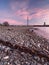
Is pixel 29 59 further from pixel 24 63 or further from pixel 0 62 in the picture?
pixel 0 62

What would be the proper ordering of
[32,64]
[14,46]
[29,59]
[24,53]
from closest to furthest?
[32,64] → [29,59] → [24,53] → [14,46]

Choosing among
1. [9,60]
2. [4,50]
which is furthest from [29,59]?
[4,50]

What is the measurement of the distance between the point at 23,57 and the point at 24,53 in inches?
13.1

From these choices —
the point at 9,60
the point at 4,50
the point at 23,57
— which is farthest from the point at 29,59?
the point at 4,50

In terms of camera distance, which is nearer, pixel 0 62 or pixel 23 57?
pixel 0 62

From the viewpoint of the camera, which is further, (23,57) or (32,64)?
(23,57)

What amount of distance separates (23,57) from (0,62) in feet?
3.06

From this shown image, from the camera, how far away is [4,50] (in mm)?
6520

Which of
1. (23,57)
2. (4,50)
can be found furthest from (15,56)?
(4,50)

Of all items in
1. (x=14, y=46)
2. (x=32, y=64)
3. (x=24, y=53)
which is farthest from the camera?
(x=14, y=46)

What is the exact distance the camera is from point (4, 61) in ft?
18.1

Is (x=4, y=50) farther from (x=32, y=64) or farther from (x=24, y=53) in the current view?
(x=32, y=64)

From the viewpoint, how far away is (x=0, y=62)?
215 inches

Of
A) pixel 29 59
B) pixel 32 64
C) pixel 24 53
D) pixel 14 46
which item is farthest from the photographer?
pixel 14 46
